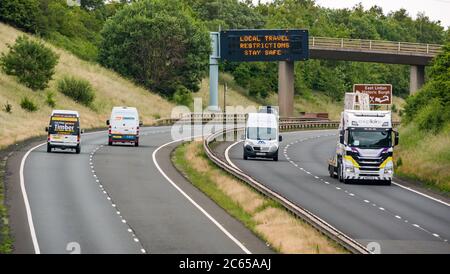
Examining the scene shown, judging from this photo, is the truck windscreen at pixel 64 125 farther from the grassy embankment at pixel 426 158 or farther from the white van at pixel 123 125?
the grassy embankment at pixel 426 158

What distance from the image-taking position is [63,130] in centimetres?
5909

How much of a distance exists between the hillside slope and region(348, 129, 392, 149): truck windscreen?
80.6ft

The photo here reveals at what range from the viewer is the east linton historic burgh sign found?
101 m

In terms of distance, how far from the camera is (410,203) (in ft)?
141

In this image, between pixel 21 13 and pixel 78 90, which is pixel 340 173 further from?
pixel 21 13

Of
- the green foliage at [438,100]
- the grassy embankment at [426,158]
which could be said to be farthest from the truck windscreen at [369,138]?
the green foliage at [438,100]

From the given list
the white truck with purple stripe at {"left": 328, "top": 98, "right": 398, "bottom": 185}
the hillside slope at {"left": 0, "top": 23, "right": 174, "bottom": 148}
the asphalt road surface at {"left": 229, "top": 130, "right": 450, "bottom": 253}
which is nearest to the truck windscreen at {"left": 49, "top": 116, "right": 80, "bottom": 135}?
the hillside slope at {"left": 0, "top": 23, "right": 174, "bottom": 148}

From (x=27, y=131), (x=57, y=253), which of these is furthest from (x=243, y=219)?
(x=27, y=131)

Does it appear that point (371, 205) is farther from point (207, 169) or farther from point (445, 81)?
point (445, 81)

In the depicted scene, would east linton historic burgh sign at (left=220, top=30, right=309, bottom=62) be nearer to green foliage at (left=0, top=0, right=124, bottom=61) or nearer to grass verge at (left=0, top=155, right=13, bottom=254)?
green foliage at (left=0, top=0, right=124, bottom=61)

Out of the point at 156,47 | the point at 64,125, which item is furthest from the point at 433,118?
the point at 156,47

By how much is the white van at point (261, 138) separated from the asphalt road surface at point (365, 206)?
65cm

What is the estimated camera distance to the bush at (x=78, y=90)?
10125 centimetres
